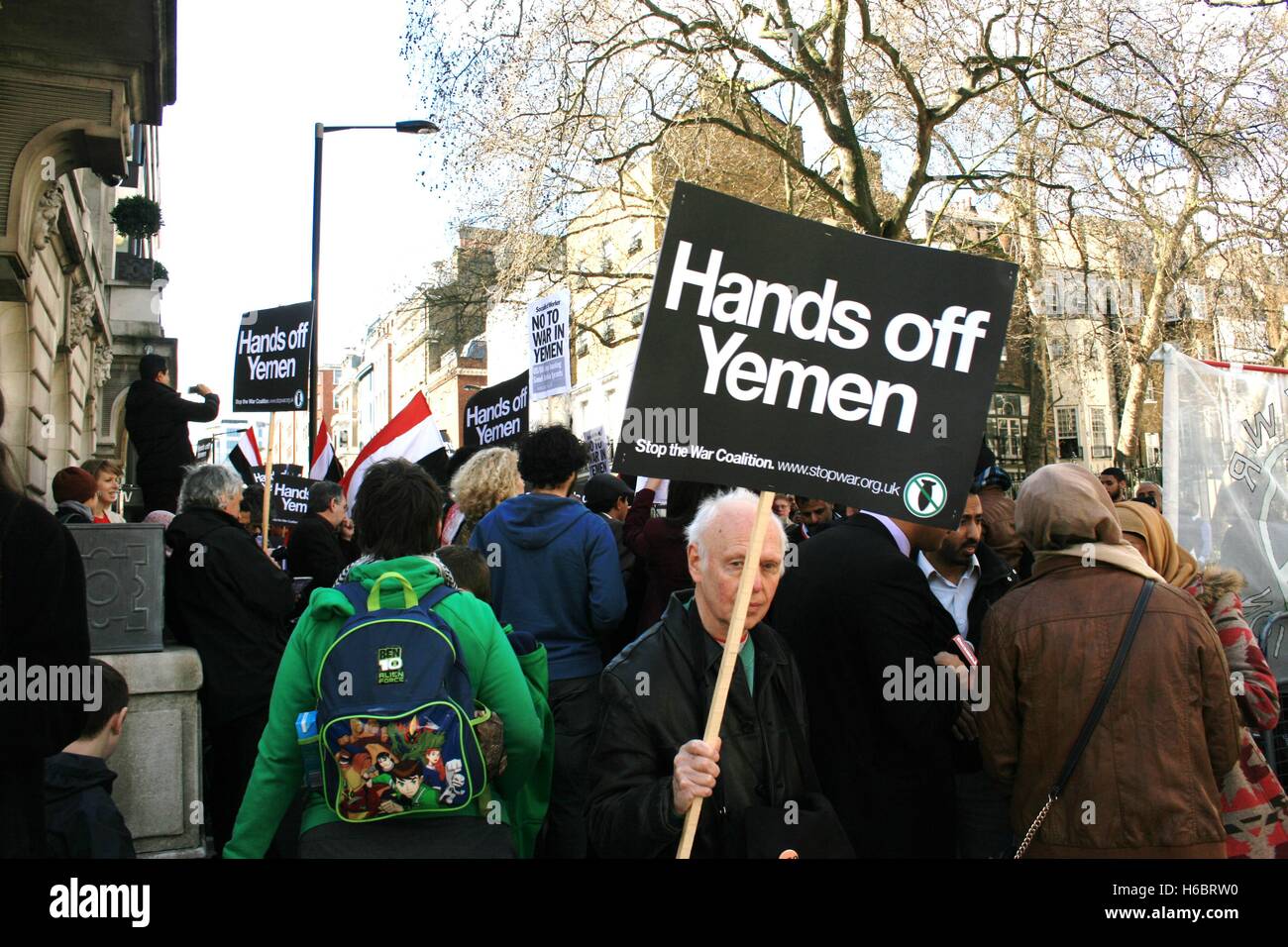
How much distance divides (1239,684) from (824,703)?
1523 mm

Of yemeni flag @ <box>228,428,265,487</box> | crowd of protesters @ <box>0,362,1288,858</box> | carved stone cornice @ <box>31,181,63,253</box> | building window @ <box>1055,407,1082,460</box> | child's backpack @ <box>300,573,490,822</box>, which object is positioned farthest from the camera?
building window @ <box>1055,407,1082,460</box>

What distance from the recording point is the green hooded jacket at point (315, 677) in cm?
342

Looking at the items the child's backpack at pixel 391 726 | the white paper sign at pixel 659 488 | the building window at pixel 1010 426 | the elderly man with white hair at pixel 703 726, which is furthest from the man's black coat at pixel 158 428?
the building window at pixel 1010 426

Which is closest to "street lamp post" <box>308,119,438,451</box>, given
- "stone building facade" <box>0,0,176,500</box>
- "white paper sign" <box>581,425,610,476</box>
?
"stone building facade" <box>0,0,176,500</box>

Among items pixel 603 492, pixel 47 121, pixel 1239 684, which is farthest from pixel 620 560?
pixel 47 121

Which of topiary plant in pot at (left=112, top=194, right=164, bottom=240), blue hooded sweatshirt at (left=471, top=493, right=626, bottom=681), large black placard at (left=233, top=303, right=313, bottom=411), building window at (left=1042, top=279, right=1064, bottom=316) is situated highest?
building window at (left=1042, top=279, right=1064, bottom=316)

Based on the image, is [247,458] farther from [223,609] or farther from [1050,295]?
[1050,295]

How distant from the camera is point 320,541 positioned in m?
7.46

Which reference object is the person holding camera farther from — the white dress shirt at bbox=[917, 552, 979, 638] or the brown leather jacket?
the brown leather jacket

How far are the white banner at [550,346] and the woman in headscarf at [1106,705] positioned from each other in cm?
664

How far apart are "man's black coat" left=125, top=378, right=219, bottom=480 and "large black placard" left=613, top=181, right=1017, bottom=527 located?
6967 mm

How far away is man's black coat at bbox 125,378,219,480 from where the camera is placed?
30.0ft
